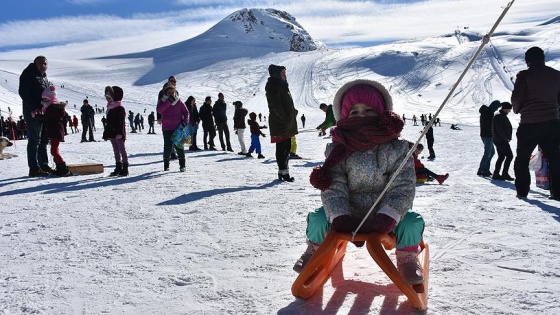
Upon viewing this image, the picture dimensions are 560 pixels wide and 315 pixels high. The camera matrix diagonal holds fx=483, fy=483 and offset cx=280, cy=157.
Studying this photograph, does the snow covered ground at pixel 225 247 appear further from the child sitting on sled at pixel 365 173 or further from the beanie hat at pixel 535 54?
the beanie hat at pixel 535 54

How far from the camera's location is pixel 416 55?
107 meters

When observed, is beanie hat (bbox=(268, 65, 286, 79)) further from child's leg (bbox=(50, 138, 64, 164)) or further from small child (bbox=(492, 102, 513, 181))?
small child (bbox=(492, 102, 513, 181))

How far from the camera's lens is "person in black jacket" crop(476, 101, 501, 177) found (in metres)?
9.16

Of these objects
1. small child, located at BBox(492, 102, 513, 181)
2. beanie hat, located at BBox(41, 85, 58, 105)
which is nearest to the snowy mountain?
beanie hat, located at BBox(41, 85, 58, 105)

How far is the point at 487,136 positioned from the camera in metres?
9.61

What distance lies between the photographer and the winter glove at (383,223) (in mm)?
2590

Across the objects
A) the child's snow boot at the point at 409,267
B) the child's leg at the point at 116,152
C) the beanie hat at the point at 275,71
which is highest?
the beanie hat at the point at 275,71

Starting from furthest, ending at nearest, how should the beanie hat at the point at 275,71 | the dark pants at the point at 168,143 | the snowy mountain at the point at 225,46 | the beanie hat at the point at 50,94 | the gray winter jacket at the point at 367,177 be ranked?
the snowy mountain at the point at 225,46, the dark pants at the point at 168,143, the beanie hat at the point at 50,94, the beanie hat at the point at 275,71, the gray winter jacket at the point at 367,177

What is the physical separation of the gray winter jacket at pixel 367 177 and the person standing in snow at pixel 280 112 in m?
4.38

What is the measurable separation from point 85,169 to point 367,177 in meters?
6.73

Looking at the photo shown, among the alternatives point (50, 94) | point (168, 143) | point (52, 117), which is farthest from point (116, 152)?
point (50, 94)

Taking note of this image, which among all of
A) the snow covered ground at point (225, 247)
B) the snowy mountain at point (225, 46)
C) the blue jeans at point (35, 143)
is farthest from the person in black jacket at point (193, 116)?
the snowy mountain at point (225, 46)

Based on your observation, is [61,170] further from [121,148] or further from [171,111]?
[171,111]

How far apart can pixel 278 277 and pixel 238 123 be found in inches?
394
